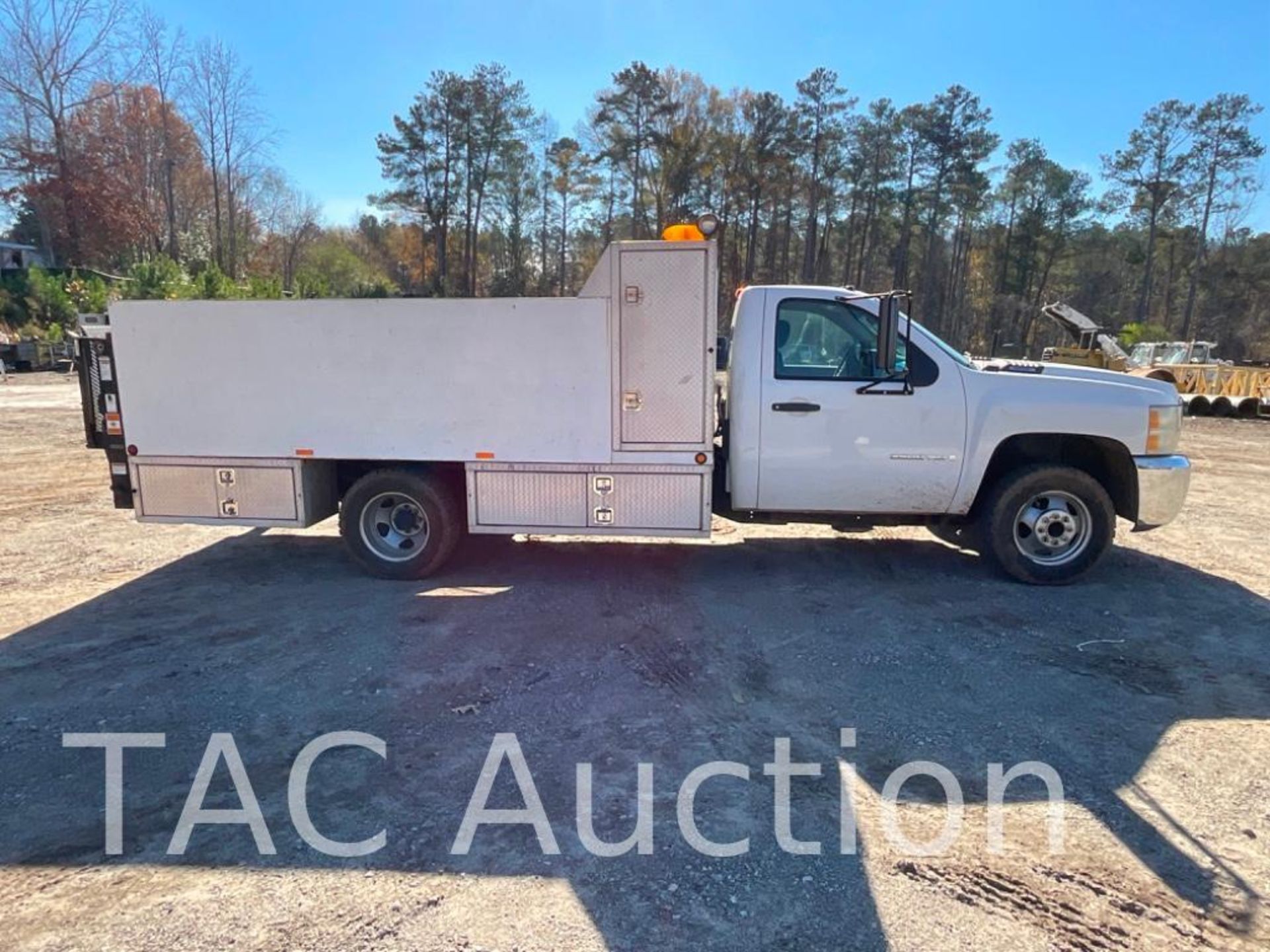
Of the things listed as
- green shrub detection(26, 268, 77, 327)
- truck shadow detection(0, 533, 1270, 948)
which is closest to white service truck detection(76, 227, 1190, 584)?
truck shadow detection(0, 533, 1270, 948)

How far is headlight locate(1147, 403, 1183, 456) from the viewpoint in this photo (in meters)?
5.53

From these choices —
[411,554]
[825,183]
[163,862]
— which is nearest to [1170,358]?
[825,183]

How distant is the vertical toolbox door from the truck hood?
2283 millimetres

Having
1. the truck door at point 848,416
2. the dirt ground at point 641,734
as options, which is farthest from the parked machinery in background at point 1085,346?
the truck door at point 848,416

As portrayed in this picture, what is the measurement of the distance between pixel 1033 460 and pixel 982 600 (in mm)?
1227

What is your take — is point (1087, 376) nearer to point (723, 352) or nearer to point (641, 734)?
point (723, 352)

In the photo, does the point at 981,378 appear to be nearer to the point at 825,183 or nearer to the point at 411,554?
the point at 411,554

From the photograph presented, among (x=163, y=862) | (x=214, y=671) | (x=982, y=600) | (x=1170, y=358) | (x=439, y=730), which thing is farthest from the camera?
(x=1170, y=358)

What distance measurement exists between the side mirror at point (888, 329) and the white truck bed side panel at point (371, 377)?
1.92m

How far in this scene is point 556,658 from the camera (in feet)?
14.7

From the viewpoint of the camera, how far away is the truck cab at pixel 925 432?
5504mm

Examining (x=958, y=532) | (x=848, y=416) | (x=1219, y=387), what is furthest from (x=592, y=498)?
(x=1219, y=387)

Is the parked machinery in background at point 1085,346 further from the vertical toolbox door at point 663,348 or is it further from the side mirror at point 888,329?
the vertical toolbox door at point 663,348

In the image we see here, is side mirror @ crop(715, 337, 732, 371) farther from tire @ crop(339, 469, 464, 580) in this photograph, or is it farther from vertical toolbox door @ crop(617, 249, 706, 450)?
tire @ crop(339, 469, 464, 580)
